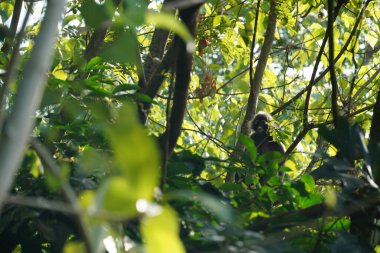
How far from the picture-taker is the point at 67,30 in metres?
4.33

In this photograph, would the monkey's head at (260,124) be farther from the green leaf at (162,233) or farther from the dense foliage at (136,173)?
the green leaf at (162,233)

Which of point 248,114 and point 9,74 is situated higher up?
point 248,114

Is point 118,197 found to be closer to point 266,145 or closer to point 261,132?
point 261,132

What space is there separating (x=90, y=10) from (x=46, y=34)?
241mm

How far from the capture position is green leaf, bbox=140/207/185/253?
0.75 metres

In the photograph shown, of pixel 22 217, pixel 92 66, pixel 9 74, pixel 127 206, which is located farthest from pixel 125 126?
pixel 92 66

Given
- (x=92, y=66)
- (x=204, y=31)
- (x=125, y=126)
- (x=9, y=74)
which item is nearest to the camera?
(x=125, y=126)

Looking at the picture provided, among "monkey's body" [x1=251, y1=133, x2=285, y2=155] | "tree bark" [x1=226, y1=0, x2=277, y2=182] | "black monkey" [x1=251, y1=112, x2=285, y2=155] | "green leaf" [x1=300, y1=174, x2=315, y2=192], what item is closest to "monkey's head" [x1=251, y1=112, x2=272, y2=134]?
"black monkey" [x1=251, y1=112, x2=285, y2=155]

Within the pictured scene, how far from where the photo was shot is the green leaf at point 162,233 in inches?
29.5

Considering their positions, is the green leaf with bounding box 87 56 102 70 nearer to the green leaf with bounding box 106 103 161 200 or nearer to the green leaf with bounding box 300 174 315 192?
the green leaf with bounding box 300 174 315 192

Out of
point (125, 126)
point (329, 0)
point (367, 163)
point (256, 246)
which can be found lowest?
point (256, 246)

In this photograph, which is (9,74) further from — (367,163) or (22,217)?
(367,163)

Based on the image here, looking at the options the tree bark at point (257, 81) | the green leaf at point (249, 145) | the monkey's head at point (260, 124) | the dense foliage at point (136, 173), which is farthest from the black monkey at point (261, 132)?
the green leaf at point (249, 145)

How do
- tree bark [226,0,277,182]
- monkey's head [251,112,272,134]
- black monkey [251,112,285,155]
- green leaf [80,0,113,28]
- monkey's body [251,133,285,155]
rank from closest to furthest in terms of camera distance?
green leaf [80,0,113,28], tree bark [226,0,277,182], monkey's head [251,112,272,134], black monkey [251,112,285,155], monkey's body [251,133,285,155]
